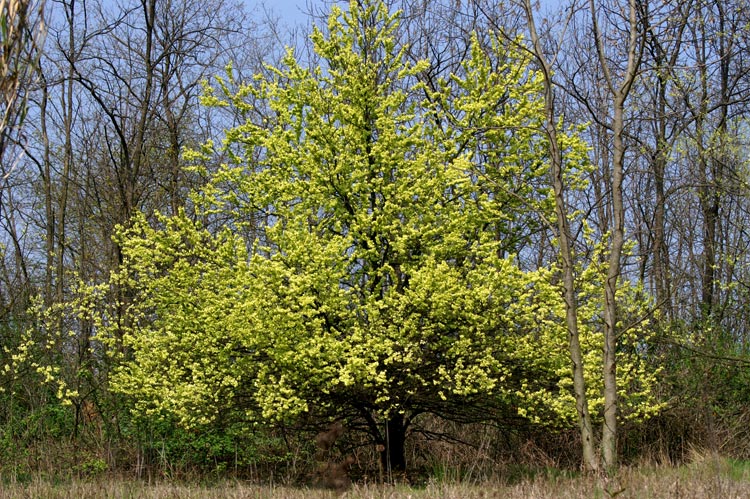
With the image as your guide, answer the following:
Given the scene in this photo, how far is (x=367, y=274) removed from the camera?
1046 cm

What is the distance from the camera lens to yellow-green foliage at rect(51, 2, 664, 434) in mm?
9430

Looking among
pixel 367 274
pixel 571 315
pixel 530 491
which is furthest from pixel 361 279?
pixel 530 491

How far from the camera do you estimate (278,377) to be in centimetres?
1032

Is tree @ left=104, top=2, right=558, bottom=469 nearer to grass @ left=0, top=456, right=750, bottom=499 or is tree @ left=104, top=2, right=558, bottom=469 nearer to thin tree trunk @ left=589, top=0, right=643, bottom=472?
thin tree trunk @ left=589, top=0, right=643, bottom=472

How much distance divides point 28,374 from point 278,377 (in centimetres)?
640

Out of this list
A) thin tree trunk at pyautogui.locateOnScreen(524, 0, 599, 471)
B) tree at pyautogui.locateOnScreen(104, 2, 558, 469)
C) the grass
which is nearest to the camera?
the grass

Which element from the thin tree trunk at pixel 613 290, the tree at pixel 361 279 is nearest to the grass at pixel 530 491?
the thin tree trunk at pixel 613 290

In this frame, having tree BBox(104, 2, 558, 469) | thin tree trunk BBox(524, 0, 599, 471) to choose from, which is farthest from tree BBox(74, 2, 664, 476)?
thin tree trunk BBox(524, 0, 599, 471)

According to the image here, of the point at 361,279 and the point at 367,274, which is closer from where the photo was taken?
the point at 367,274

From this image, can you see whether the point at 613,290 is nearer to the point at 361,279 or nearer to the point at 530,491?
the point at 530,491

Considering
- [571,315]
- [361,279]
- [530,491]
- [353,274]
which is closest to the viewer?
[530,491]

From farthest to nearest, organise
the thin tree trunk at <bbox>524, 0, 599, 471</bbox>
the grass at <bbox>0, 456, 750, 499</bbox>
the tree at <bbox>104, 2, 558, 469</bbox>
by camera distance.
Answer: the tree at <bbox>104, 2, 558, 469</bbox> → the thin tree trunk at <bbox>524, 0, 599, 471</bbox> → the grass at <bbox>0, 456, 750, 499</bbox>

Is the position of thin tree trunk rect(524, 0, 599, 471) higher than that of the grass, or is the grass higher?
thin tree trunk rect(524, 0, 599, 471)

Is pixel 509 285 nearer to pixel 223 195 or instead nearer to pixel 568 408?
pixel 568 408
